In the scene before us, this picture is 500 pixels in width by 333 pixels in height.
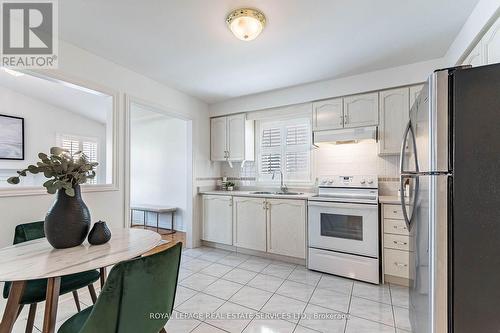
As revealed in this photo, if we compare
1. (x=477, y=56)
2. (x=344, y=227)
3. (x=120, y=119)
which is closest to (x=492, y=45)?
(x=477, y=56)

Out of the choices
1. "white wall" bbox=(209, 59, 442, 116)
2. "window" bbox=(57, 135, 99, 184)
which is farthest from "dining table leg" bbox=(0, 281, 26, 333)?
"window" bbox=(57, 135, 99, 184)

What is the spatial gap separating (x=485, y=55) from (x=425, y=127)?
1093mm

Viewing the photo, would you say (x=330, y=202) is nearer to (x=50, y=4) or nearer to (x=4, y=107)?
(x=50, y=4)

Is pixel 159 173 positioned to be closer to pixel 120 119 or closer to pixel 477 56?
pixel 120 119

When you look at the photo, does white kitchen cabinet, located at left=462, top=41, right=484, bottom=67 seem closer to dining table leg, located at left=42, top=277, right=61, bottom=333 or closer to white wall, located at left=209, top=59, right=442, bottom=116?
white wall, located at left=209, top=59, right=442, bottom=116

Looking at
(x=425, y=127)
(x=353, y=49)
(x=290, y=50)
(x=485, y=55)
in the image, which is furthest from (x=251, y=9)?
(x=485, y=55)

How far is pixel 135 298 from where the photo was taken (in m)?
0.99

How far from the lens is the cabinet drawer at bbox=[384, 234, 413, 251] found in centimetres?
242

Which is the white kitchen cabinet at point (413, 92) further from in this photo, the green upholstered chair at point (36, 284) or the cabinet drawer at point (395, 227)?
the green upholstered chair at point (36, 284)

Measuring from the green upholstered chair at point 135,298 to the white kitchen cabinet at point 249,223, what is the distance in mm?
2214

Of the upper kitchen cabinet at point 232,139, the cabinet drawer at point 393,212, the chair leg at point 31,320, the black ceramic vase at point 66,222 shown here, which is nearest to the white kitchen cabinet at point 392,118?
the cabinet drawer at point 393,212

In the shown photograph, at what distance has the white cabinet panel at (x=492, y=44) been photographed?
4.97 feet

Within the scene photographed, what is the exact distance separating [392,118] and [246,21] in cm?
205

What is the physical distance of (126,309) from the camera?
96 cm
